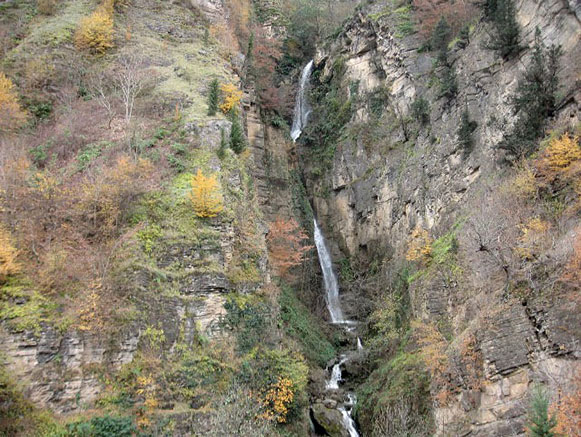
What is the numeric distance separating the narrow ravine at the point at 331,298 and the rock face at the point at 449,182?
1.28 m

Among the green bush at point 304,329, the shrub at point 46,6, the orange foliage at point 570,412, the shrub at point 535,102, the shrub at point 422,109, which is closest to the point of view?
the orange foliage at point 570,412

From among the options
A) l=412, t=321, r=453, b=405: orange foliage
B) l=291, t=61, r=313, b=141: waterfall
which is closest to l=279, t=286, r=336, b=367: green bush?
l=412, t=321, r=453, b=405: orange foliage

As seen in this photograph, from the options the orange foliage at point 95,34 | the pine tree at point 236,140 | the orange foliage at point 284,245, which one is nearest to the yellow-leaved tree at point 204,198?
the pine tree at point 236,140

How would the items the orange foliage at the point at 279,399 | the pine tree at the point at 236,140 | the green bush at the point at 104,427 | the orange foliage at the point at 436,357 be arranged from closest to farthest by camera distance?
1. the green bush at the point at 104,427
2. the orange foliage at the point at 436,357
3. the orange foliage at the point at 279,399
4. the pine tree at the point at 236,140

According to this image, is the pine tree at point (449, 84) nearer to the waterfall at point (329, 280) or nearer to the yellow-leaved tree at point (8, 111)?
the waterfall at point (329, 280)

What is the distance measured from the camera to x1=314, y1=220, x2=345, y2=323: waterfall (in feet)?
117

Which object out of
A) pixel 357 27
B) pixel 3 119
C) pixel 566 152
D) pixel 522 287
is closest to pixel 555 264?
pixel 522 287

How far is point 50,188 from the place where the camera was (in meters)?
19.3

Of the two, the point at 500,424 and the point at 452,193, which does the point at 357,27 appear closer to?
the point at 452,193

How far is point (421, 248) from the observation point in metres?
25.5

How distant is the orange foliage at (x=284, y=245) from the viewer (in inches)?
1244

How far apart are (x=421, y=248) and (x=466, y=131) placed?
832cm

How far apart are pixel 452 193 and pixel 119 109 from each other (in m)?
22.7

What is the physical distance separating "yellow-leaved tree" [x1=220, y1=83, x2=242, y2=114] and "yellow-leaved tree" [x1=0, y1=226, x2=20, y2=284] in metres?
15.9
